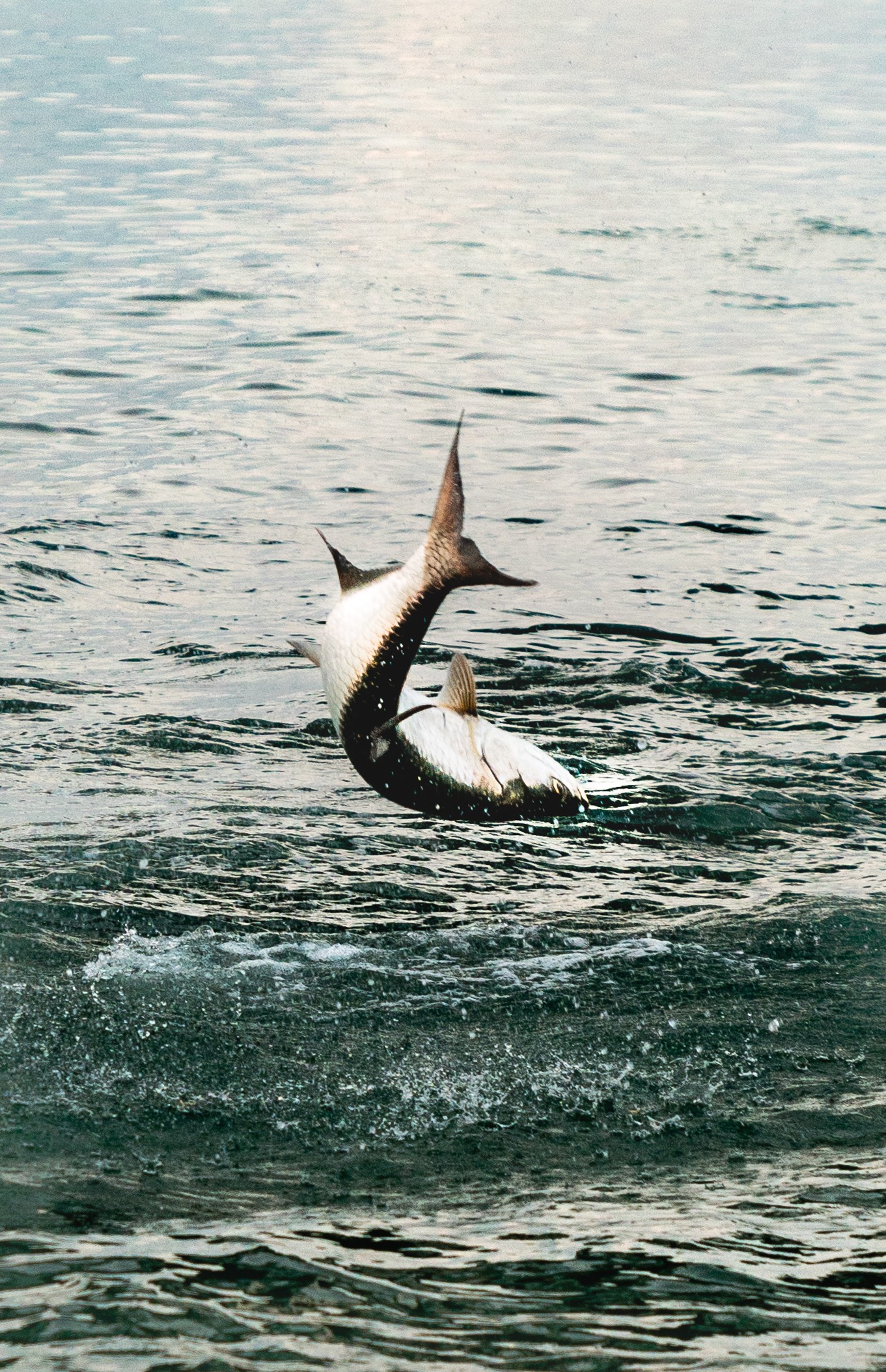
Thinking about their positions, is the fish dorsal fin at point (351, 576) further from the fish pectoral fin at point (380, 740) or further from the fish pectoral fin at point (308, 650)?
the fish pectoral fin at point (380, 740)

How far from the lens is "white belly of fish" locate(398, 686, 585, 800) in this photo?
5.45 metres

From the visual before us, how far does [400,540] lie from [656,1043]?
583 centimetres

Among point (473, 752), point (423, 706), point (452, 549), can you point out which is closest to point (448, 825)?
point (473, 752)

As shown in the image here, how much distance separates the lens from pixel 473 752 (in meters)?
5.53

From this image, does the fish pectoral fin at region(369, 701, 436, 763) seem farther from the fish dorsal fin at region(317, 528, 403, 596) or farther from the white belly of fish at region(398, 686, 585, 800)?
the fish dorsal fin at region(317, 528, 403, 596)

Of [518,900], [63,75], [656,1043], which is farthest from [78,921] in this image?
[63,75]

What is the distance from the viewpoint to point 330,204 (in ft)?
71.0

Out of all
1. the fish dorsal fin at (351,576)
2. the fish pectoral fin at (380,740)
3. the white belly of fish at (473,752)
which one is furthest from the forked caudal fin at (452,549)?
the white belly of fish at (473,752)

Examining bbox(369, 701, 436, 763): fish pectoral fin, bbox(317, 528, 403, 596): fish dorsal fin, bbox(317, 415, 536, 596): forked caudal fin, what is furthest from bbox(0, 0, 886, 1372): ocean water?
bbox(317, 415, 536, 596): forked caudal fin

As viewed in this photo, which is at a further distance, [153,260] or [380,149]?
[380,149]

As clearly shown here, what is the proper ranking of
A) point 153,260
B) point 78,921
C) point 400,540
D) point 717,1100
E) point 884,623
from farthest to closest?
point 153,260
point 400,540
point 884,623
point 78,921
point 717,1100

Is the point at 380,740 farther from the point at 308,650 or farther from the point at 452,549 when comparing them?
the point at 452,549

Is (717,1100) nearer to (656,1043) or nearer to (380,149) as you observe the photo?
(656,1043)

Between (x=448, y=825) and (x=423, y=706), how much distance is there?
9.31 feet
